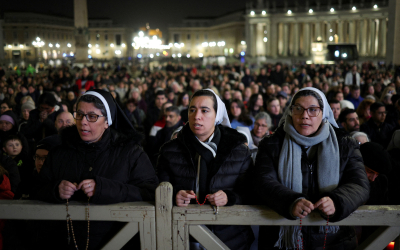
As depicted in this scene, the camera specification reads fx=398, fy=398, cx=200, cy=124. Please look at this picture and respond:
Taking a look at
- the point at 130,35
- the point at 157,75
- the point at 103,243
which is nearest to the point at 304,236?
the point at 103,243

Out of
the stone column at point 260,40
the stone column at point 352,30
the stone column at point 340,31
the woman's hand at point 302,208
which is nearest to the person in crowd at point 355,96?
the woman's hand at point 302,208

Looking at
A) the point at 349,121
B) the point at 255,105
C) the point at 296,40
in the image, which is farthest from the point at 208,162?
the point at 296,40

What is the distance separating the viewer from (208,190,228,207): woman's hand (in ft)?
8.85

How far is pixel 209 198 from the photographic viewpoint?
272 centimetres

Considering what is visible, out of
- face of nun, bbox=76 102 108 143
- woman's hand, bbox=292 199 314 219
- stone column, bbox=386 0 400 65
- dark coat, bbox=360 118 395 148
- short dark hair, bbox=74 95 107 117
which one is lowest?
dark coat, bbox=360 118 395 148

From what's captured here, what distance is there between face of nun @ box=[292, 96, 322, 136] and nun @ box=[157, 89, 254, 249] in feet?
1.45

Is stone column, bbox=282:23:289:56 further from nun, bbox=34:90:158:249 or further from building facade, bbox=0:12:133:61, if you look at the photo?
nun, bbox=34:90:158:249

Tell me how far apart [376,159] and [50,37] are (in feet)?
355

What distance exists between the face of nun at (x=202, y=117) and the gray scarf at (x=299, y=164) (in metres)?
0.61

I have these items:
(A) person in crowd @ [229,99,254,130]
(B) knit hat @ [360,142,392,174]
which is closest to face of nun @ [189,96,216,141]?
(B) knit hat @ [360,142,392,174]

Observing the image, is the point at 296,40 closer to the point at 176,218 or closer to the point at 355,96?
the point at 355,96

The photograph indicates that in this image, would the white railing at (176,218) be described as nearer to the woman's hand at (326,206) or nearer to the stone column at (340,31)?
the woman's hand at (326,206)

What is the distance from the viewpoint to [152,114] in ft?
31.6

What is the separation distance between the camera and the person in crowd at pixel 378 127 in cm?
673
